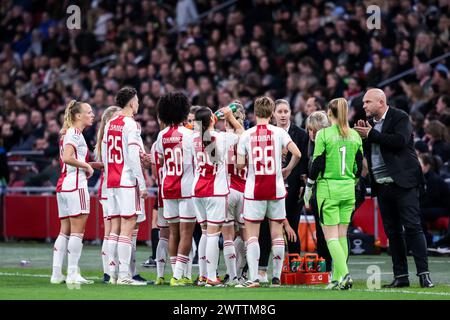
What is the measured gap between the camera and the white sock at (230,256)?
1346 centimetres

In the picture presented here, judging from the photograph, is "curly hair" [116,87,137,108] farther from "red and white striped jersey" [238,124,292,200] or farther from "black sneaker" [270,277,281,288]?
"black sneaker" [270,277,281,288]

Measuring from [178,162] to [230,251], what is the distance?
123 centimetres

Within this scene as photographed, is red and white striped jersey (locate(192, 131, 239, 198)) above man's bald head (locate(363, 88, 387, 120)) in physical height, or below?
below

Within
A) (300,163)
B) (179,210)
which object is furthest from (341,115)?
(179,210)

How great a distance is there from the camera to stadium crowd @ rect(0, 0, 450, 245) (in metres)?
21.9

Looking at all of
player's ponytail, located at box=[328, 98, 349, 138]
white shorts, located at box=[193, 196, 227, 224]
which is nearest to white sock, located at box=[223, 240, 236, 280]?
white shorts, located at box=[193, 196, 227, 224]

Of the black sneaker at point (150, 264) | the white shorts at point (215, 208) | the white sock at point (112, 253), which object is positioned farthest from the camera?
the black sneaker at point (150, 264)

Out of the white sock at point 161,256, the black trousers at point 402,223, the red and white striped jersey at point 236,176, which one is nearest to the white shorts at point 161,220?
the white sock at point 161,256

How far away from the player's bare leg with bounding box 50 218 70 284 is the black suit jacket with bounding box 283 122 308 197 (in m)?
2.90

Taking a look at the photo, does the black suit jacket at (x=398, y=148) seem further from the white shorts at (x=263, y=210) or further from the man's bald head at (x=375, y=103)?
the white shorts at (x=263, y=210)

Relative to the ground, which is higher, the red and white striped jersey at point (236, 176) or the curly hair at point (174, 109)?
the curly hair at point (174, 109)

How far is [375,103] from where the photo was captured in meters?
13.3

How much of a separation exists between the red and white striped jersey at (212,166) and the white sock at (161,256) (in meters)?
1.19
